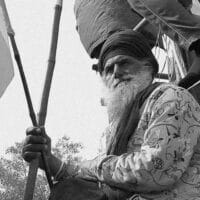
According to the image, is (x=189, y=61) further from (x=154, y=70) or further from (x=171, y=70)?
(x=154, y=70)

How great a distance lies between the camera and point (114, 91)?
9.53 ft

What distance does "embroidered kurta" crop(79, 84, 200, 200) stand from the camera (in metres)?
2.41

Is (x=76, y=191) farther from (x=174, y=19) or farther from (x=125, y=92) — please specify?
(x=174, y=19)

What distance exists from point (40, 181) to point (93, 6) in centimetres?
1539

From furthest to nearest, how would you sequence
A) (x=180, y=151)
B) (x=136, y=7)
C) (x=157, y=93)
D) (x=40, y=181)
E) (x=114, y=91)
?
(x=40, y=181) < (x=136, y=7) < (x=114, y=91) < (x=157, y=93) < (x=180, y=151)

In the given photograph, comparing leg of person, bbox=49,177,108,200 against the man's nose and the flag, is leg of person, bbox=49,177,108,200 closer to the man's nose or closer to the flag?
the man's nose

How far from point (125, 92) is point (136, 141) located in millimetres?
316

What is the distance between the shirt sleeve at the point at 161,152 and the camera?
95.0 inches

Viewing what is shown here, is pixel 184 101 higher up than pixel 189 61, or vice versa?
pixel 189 61

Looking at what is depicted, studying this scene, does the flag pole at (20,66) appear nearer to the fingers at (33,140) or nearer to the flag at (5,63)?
the flag at (5,63)

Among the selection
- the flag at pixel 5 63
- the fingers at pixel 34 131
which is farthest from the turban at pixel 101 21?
the fingers at pixel 34 131

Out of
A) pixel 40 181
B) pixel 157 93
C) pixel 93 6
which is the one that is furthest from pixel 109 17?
pixel 40 181

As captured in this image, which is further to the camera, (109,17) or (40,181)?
(40,181)

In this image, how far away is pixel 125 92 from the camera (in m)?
2.85
